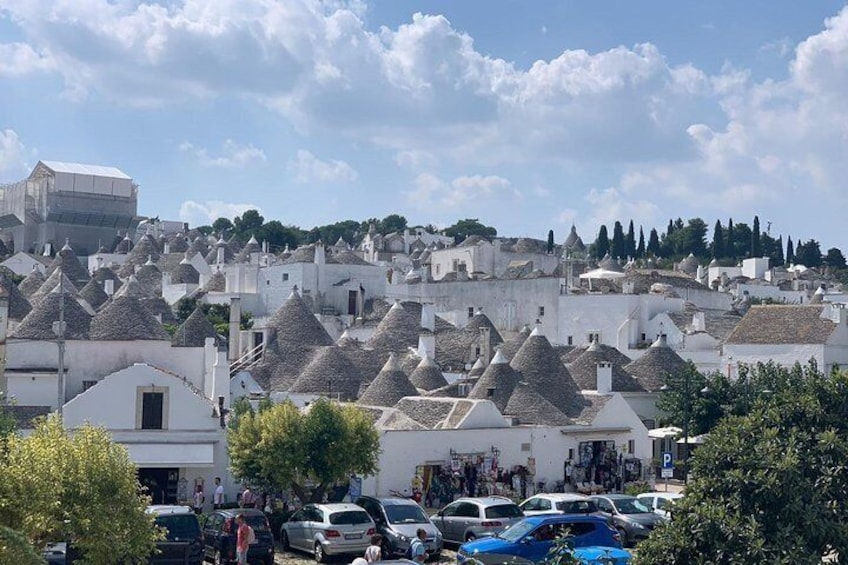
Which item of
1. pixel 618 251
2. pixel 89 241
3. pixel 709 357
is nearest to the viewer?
pixel 709 357

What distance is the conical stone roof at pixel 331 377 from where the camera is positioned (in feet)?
157

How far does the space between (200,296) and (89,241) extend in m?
41.3

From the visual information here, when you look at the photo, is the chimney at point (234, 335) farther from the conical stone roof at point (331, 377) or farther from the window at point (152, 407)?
the window at point (152, 407)

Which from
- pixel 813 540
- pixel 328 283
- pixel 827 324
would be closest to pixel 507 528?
pixel 813 540

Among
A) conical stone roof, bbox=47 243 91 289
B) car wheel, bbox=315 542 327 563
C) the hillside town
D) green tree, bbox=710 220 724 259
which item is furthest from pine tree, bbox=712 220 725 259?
car wheel, bbox=315 542 327 563

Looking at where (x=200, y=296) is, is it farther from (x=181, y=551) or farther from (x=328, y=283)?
(x=181, y=551)

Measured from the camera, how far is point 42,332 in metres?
37.9

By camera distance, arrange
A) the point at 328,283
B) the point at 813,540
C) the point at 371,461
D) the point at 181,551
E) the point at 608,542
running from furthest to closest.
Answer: the point at 328,283 < the point at 371,461 < the point at 608,542 < the point at 181,551 < the point at 813,540

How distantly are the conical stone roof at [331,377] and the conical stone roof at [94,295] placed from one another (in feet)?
72.0

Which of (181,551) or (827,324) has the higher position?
(827,324)

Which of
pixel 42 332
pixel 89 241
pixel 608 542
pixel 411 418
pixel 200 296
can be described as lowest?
pixel 608 542

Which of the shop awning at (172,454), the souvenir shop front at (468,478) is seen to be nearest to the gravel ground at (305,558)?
the shop awning at (172,454)

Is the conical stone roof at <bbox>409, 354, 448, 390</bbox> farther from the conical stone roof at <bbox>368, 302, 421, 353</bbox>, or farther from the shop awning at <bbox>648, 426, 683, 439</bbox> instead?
the shop awning at <bbox>648, 426, 683, 439</bbox>

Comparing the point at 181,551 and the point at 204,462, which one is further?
the point at 204,462
